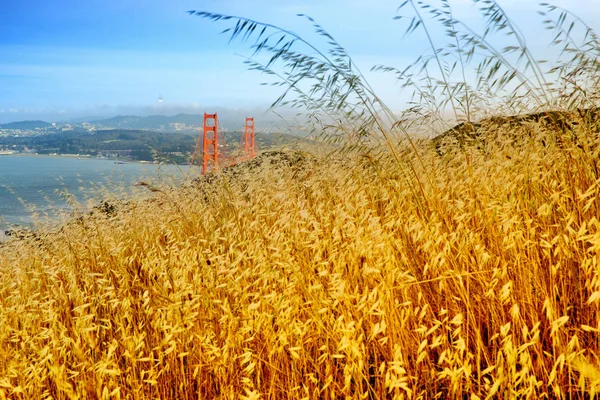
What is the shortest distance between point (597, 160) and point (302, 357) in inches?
62.7

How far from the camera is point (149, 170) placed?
4.31 m

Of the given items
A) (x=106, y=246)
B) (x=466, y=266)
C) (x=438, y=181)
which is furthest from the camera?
(x=106, y=246)

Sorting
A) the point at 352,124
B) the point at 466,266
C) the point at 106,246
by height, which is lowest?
the point at 106,246

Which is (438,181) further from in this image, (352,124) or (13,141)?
(13,141)

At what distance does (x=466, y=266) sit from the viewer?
1.67 meters

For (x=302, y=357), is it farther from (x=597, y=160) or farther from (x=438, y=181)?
(x=597, y=160)

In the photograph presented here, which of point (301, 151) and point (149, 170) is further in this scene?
point (149, 170)

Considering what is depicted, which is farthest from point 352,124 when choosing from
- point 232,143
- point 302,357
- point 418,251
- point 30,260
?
point 30,260

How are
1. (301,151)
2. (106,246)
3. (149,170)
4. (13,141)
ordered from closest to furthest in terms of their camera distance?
(106,246) → (301,151) → (149,170) → (13,141)

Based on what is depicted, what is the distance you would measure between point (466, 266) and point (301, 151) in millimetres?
2339

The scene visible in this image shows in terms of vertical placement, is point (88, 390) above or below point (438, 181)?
below

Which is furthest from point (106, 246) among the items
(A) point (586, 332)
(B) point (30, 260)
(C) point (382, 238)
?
(A) point (586, 332)

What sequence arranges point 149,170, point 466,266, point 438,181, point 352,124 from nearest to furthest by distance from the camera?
point 466,266 < point 438,181 < point 352,124 < point 149,170

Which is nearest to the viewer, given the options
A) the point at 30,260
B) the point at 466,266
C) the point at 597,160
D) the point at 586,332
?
the point at 586,332
